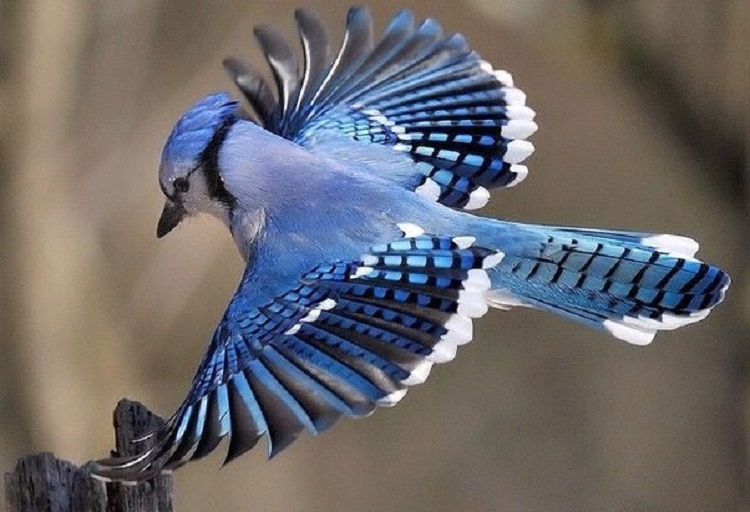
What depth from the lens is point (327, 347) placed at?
91 cm

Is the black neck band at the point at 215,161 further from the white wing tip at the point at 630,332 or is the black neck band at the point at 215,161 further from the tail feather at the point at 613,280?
the white wing tip at the point at 630,332

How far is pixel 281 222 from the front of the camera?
3.57 feet

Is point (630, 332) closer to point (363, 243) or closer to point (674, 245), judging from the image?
point (674, 245)

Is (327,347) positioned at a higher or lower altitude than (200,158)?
lower

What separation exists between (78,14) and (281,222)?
1062 mm

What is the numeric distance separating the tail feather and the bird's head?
0.29 metres

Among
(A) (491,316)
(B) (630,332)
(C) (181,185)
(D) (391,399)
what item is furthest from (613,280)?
(A) (491,316)

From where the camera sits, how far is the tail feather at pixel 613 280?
1038 millimetres

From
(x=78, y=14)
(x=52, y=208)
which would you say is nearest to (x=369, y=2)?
(x=78, y=14)

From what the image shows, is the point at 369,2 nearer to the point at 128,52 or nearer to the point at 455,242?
the point at 128,52

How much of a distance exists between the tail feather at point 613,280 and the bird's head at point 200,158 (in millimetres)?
294

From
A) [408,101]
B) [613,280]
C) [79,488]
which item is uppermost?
[408,101]

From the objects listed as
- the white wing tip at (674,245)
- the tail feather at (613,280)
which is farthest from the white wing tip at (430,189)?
the white wing tip at (674,245)

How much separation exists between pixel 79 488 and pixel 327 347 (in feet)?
0.73
